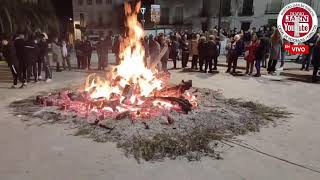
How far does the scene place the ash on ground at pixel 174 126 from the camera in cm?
582

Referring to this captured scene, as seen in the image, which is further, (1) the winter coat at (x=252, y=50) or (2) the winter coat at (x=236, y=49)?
(2) the winter coat at (x=236, y=49)

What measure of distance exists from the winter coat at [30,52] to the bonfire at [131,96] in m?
2.92

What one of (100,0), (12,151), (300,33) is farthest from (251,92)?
(100,0)

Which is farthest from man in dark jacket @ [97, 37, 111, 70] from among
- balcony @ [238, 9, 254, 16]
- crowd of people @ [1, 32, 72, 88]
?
balcony @ [238, 9, 254, 16]

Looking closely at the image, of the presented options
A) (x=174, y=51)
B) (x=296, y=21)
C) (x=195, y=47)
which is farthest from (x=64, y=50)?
(x=296, y=21)

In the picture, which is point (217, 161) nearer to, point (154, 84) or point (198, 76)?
point (154, 84)

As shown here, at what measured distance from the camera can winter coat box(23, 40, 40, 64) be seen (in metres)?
11.3

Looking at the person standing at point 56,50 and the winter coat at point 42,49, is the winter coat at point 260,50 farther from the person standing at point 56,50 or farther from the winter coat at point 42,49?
the person standing at point 56,50

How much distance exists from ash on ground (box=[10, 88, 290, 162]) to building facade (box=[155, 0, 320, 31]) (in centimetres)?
2783

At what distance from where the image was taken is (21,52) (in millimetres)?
11281

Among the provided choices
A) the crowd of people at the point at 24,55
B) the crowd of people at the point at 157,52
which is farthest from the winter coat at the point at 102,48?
the crowd of people at the point at 24,55

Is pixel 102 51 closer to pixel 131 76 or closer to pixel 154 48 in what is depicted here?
pixel 154 48

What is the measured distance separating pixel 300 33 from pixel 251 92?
538cm

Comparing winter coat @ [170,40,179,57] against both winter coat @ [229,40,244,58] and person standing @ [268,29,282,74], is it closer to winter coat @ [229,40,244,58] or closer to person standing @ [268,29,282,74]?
winter coat @ [229,40,244,58]
